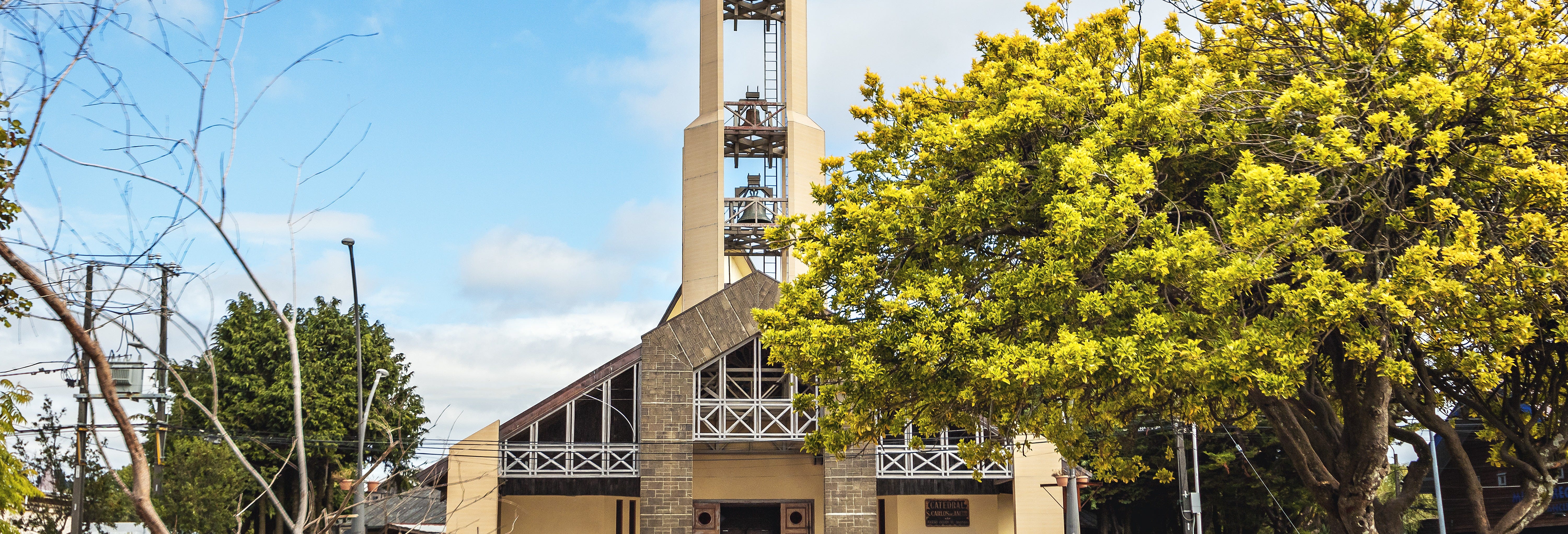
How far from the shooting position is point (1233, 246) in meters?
11.5

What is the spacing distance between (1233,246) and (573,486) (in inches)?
774

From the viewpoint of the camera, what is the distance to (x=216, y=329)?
128ft

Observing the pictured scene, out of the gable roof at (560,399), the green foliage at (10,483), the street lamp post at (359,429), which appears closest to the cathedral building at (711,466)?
the gable roof at (560,399)

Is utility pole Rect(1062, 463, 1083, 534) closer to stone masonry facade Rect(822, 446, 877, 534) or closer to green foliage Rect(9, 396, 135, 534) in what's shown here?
stone masonry facade Rect(822, 446, 877, 534)

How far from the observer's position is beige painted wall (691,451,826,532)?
92.7 ft

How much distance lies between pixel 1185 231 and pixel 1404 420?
8.05m

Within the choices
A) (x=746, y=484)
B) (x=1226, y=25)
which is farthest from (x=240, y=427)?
(x=1226, y=25)

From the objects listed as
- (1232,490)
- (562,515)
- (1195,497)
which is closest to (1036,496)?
(1195,497)

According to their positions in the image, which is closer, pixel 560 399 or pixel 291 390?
pixel 560 399

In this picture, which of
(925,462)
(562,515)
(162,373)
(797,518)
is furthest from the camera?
(562,515)

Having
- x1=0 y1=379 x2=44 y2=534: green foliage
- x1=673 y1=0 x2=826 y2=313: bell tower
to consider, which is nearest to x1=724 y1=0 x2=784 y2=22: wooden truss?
x1=673 y1=0 x2=826 y2=313: bell tower

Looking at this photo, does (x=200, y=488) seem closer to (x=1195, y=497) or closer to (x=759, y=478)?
(x=759, y=478)

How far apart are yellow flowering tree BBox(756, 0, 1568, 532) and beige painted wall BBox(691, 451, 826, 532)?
13.0 m

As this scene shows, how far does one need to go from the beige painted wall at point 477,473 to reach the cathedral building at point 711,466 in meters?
0.04
